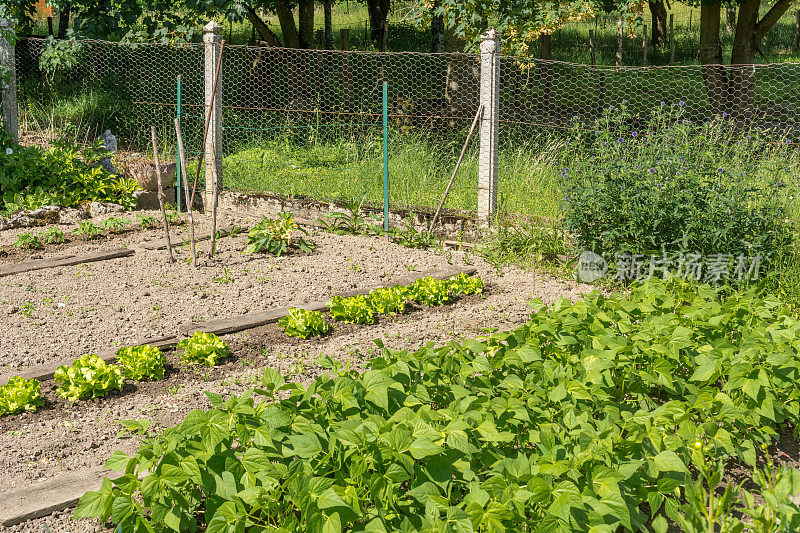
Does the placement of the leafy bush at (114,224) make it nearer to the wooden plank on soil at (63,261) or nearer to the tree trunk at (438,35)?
the wooden plank on soil at (63,261)

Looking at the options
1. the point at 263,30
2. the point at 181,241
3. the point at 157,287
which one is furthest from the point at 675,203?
the point at 263,30

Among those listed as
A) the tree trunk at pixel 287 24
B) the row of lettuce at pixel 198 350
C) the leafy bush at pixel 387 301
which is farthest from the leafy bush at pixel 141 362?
the tree trunk at pixel 287 24

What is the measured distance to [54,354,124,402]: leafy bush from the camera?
4.53 m

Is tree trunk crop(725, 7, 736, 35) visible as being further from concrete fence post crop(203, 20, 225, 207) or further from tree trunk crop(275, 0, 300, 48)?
concrete fence post crop(203, 20, 225, 207)

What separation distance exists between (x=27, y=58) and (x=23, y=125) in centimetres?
298

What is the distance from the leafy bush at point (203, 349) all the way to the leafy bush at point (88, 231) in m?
3.59

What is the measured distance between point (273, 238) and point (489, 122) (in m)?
2.48

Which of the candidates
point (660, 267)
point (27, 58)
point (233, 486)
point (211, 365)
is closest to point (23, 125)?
point (27, 58)

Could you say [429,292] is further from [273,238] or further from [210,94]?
[210,94]

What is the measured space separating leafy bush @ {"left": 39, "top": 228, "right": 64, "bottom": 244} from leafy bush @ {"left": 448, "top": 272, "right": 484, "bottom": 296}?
423cm

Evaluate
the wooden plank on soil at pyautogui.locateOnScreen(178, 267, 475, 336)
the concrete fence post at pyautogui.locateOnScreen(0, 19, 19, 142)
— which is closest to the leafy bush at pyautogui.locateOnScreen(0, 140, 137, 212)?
the concrete fence post at pyautogui.locateOnScreen(0, 19, 19, 142)

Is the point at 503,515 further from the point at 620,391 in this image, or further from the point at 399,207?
the point at 399,207

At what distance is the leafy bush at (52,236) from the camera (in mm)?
7953

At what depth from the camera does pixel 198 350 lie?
5043 mm
